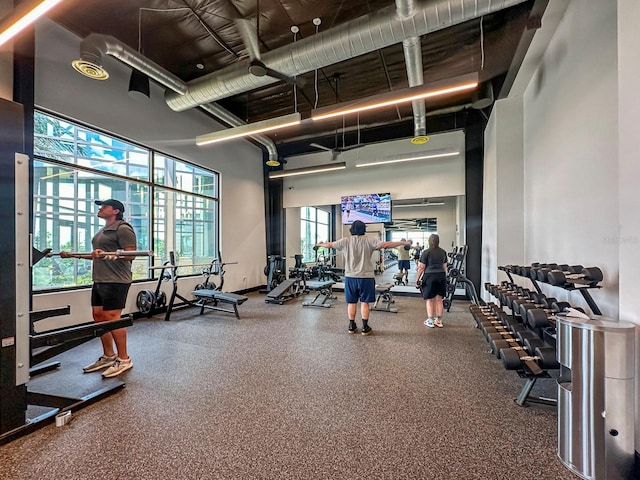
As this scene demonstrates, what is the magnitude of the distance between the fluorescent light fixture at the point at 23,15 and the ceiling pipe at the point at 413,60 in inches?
116

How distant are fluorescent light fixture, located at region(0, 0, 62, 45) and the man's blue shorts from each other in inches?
149

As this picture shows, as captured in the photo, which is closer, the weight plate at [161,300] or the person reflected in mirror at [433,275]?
the person reflected in mirror at [433,275]

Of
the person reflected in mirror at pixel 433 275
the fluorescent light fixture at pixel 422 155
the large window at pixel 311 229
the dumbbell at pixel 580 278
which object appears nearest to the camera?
the dumbbell at pixel 580 278

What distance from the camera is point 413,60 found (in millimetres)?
3826

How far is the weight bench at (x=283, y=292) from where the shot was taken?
6277mm

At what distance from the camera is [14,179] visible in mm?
1838

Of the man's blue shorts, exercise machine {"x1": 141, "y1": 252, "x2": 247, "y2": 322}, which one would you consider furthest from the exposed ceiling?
exercise machine {"x1": 141, "y1": 252, "x2": 247, "y2": 322}

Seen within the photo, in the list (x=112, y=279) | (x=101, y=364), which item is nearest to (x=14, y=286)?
(x=112, y=279)

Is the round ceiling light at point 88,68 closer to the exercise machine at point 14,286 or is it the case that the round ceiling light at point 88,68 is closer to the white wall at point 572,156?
the exercise machine at point 14,286

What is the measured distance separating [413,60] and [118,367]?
499 centimetres

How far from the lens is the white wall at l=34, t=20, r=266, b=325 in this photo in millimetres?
3867

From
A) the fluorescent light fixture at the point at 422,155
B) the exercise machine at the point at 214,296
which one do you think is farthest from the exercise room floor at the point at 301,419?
the fluorescent light fixture at the point at 422,155

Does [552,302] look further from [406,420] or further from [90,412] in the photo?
[90,412]

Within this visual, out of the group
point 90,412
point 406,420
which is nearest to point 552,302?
point 406,420
